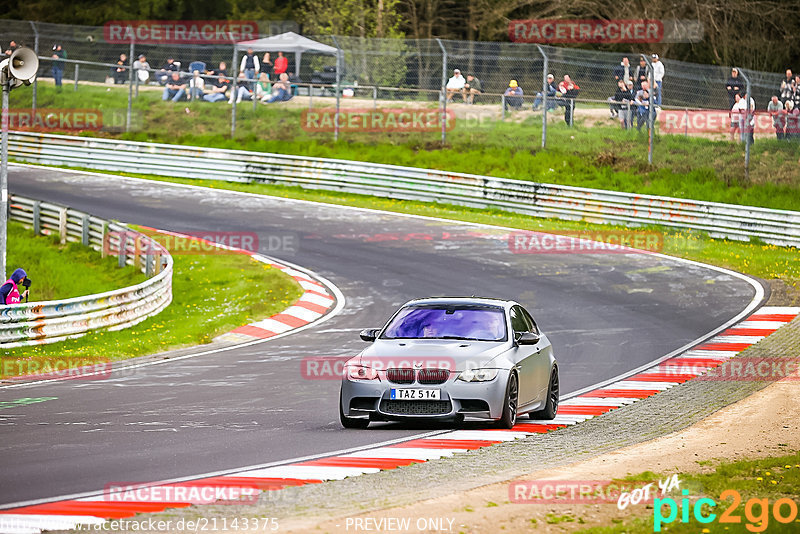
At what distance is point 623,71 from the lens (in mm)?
30219

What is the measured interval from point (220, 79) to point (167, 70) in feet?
6.78

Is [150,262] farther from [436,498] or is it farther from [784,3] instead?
[784,3]

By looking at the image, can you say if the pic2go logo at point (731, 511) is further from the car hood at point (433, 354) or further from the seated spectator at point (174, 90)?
the seated spectator at point (174, 90)

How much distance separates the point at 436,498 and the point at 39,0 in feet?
203

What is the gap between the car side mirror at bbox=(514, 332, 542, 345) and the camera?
40.0 feet

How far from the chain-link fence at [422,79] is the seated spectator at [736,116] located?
5.1 inches

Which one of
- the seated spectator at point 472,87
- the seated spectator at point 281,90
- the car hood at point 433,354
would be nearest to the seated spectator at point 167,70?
the seated spectator at point 281,90

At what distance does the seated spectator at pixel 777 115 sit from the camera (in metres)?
29.2

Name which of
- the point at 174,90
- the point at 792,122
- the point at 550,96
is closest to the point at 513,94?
the point at 550,96

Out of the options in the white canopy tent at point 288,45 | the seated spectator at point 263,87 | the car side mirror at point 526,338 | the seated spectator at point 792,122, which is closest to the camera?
the car side mirror at point 526,338

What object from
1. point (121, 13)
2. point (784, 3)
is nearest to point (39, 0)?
point (121, 13)

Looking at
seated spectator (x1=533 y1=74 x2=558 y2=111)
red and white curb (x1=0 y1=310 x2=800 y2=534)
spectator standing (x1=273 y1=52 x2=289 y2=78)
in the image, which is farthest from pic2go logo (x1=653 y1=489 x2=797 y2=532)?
spectator standing (x1=273 y1=52 x2=289 y2=78)

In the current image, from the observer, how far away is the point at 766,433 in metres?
11.6

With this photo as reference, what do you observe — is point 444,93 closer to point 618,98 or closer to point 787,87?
point 618,98
